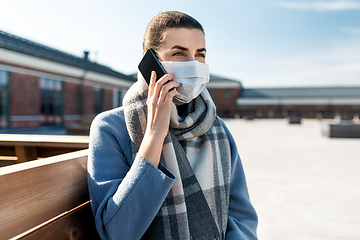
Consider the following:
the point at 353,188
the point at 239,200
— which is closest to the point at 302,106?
the point at 353,188

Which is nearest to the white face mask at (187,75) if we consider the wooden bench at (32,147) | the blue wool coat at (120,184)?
the blue wool coat at (120,184)

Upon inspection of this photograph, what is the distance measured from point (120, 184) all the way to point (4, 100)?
51.3 ft

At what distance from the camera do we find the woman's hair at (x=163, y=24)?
1148 mm

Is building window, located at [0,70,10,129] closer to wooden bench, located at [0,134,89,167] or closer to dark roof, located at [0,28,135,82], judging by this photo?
dark roof, located at [0,28,135,82]

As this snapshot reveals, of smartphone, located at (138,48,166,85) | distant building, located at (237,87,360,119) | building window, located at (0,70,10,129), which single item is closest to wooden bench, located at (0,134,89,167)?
smartphone, located at (138,48,166,85)

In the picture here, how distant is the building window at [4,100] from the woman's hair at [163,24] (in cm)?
1508

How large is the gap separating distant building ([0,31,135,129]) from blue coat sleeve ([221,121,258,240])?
11589 millimetres

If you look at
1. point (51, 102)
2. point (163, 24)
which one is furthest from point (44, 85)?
point (163, 24)

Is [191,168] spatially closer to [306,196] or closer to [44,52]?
[306,196]

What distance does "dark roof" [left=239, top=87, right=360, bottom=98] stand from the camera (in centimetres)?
4289

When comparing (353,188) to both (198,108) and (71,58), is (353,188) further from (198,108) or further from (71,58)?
(71,58)

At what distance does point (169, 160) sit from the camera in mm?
1079

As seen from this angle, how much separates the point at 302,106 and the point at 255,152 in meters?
37.9

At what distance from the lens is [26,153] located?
1736 millimetres
